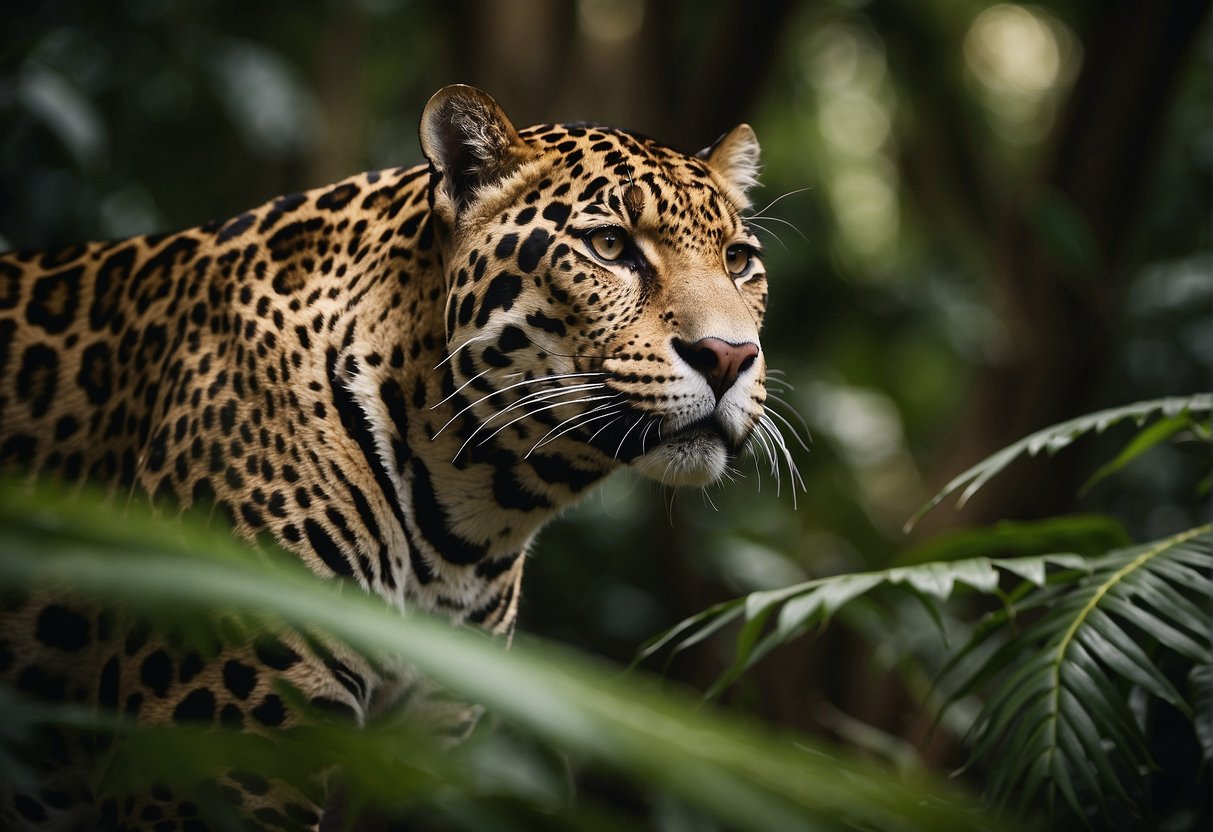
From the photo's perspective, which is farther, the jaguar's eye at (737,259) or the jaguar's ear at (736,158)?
the jaguar's ear at (736,158)

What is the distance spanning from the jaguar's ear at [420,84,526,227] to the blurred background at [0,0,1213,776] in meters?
2.15

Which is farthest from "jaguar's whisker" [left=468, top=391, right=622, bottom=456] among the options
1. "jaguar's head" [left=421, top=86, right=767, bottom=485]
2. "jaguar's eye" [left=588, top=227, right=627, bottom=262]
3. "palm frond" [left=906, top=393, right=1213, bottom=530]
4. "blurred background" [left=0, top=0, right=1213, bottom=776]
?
"blurred background" [left=0, top=0, right=1213, bottom=776]

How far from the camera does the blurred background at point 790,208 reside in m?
5.94

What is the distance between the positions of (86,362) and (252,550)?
878 millimetres

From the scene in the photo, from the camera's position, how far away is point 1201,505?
262 inches

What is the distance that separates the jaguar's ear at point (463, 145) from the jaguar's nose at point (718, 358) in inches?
24.2

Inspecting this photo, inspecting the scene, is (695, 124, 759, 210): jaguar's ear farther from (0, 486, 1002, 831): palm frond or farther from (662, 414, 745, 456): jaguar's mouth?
(0, 486, 1002, 831): palm frond

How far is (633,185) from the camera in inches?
113

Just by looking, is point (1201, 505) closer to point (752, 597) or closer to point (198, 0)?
point (752, 597)

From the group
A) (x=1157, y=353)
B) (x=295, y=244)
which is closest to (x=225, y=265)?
(x=295, y=244)

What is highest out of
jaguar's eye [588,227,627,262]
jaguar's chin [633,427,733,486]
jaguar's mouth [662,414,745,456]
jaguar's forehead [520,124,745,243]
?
jaguar's forehead [520,124,745,243]

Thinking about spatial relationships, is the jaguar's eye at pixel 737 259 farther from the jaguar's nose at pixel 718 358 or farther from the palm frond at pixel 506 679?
the palm frond at pixel 506 679

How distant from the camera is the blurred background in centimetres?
594

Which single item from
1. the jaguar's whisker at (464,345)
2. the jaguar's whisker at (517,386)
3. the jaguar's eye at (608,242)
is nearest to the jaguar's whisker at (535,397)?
the jaguar's whisker at (517,386)
